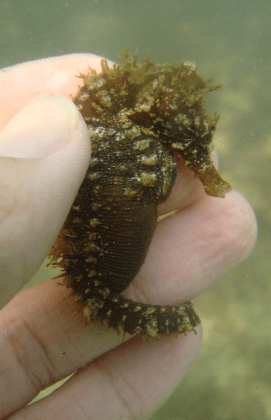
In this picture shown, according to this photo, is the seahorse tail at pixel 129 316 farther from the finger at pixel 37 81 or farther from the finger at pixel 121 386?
the finger at pixel 37 81

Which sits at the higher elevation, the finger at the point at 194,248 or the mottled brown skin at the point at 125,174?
the mottled brown skin at the point at 125,174

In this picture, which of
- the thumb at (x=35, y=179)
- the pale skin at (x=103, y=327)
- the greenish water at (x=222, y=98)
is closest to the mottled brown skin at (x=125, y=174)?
the thumb at (x=35, y=179)

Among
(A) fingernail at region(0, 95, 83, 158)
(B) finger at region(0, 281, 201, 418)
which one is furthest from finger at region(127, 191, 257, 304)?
(A) fingernail at region(0, 95, 83, 158)

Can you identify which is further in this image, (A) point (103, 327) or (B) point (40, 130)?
(A) point (103, 327)

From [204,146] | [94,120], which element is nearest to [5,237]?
[94,120]

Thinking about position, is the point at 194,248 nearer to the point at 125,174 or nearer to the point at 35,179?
the point at 125,174

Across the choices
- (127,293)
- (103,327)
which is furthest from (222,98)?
(103,327)

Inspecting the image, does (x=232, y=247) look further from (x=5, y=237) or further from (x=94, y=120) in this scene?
(x=5, y=237)
